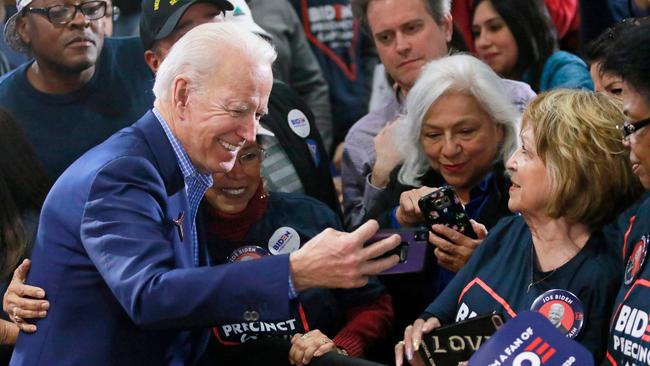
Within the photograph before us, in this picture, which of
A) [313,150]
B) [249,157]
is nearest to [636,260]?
[249,157]

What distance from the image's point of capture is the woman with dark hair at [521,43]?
13.7 ft

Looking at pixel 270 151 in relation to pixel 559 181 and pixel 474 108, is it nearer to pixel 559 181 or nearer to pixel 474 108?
pixel 474 108

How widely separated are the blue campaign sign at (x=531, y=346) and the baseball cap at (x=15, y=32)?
2.35 m

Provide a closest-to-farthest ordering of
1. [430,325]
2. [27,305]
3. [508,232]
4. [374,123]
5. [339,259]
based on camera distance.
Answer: [339,259], [27,305], [430,325], [508,232], [374,123]

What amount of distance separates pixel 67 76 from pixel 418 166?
1255 mm

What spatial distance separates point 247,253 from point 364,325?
40cm

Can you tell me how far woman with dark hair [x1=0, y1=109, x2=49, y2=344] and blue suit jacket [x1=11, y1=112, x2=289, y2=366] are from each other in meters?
0.88

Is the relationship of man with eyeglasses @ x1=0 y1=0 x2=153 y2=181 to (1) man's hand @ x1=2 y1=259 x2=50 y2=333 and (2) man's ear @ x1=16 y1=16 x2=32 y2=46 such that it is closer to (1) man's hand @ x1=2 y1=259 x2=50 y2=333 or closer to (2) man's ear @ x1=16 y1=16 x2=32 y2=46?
(2) man's ear @ x1=16 y1=16 x2=32 y2=46

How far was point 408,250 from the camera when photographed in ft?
8.41

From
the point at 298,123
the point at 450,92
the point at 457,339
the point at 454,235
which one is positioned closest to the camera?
the point at 457,339

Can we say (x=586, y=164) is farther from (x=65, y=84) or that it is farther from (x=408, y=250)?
(x=65, y=84)

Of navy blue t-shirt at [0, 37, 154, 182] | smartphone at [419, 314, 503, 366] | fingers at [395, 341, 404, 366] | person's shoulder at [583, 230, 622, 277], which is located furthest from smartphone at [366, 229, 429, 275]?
navy blue t-shirt at [0, 37, 154, 182]

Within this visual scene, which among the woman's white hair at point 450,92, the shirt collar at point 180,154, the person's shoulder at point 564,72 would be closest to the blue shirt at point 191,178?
the shirt collar at point 180,154

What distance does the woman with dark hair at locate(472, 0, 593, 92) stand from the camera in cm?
418
